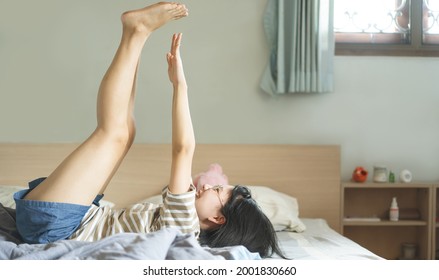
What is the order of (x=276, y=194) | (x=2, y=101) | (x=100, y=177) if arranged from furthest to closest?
(x=2, y=101) → (x=276, y=194) → (x=100, y=177)

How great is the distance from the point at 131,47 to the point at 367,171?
1780mm

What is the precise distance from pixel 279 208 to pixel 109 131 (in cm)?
116

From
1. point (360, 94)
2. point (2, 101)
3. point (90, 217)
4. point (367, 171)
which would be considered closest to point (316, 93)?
point (360, 94)

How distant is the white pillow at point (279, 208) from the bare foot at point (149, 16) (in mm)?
1096

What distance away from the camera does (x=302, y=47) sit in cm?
307

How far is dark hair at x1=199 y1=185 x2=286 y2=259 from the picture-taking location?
5.88ft

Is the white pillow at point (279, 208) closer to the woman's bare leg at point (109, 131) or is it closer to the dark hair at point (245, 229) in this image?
the dark hair at point (245, 229)

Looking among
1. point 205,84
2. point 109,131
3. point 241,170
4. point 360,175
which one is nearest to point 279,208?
point 241,170

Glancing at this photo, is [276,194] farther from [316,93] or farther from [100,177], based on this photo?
[100,177]

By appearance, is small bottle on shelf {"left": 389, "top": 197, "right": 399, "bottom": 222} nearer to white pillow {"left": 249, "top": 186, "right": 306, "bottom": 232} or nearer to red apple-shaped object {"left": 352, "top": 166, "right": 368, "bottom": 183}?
red apple-shaped object {"left": 352, "top": 166, "right": 368, "bottom": 183}

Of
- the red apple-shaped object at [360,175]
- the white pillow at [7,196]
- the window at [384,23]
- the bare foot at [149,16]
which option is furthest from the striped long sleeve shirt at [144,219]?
the window at [384,23]

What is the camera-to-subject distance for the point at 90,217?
170 cm

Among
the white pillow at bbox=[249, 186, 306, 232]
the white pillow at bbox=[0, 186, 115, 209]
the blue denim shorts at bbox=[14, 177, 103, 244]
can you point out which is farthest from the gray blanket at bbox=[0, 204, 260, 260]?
the white pillow at bbox=[249, 186, 306, 232]

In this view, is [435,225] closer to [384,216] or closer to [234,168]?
[384,216]
